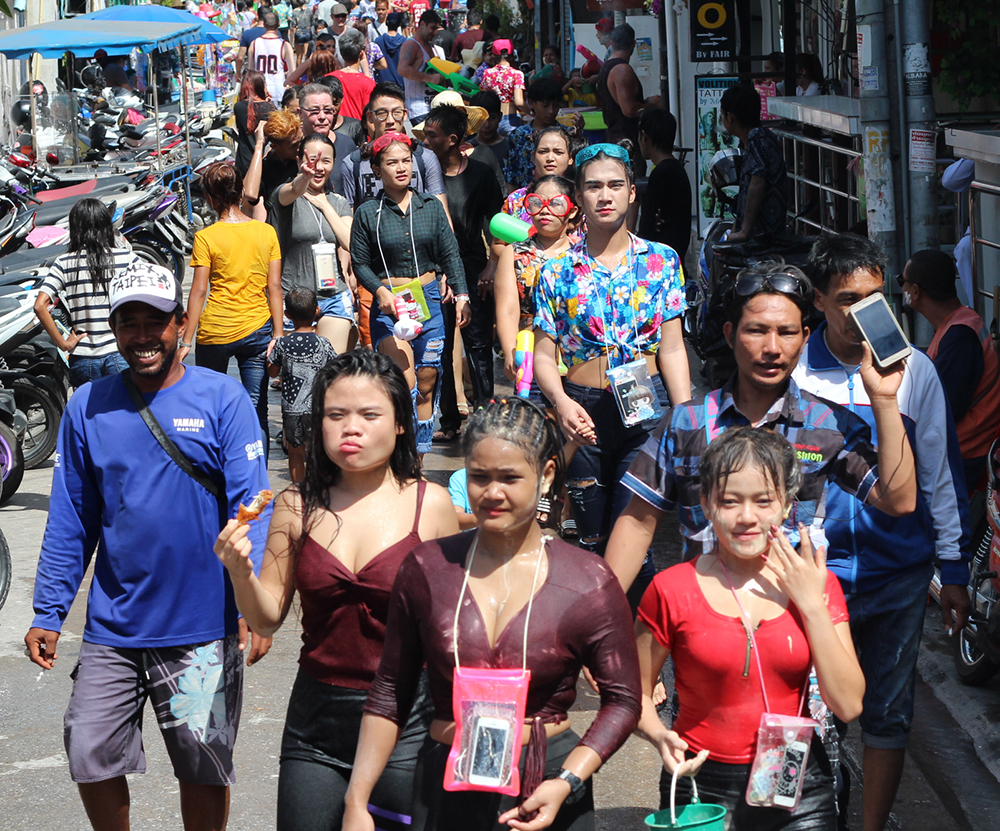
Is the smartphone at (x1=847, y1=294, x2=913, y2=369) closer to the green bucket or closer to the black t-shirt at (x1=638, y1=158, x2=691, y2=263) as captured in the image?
the green bucket

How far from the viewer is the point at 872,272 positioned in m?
3.88

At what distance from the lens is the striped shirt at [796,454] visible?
339 cm

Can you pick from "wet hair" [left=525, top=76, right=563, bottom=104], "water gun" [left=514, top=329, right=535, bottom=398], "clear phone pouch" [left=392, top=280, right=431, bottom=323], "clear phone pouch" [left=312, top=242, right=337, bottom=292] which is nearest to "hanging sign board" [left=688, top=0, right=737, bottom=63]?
"wet hair" [left=525, top=76, right=563, bottom=104]

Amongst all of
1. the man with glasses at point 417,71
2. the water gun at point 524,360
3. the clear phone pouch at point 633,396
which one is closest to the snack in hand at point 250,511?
the clear phone pouch at point 633,396

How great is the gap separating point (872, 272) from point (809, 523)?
892mm

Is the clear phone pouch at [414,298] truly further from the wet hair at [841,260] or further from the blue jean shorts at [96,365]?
the wet hair at [841,260]

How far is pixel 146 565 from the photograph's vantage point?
3793mm

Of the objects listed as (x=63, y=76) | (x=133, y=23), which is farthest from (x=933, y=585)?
(x=63, y=76)

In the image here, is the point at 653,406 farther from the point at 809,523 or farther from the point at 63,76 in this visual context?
the point at 63,76

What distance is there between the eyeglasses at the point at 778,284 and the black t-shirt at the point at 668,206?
19.7 ft

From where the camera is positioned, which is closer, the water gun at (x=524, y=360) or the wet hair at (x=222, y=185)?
the water gun at (x=524, y=360)

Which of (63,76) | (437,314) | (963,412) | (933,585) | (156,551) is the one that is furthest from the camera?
(63,76)

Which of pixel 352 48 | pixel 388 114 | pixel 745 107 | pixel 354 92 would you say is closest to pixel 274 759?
pixel 388 114

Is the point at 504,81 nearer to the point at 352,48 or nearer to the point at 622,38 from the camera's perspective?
the point at 622,38
